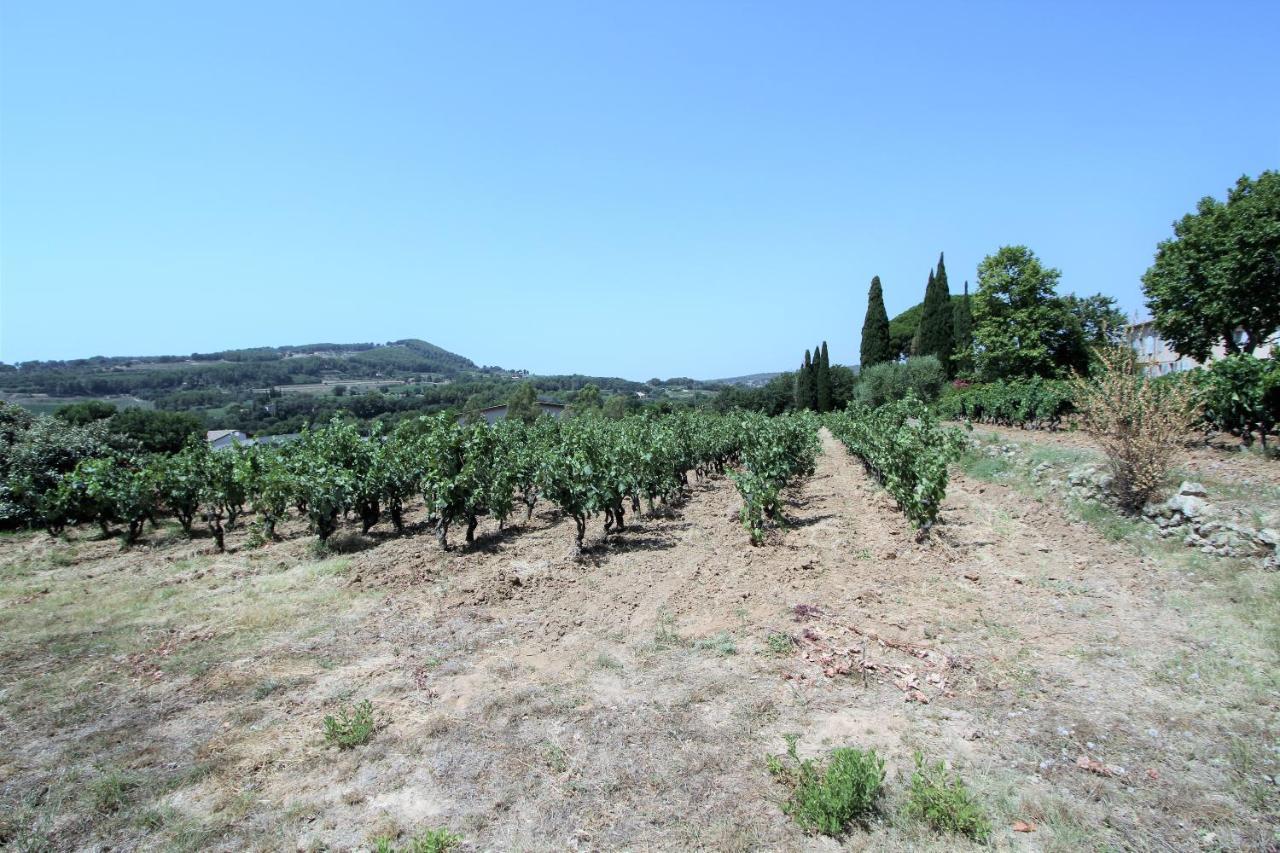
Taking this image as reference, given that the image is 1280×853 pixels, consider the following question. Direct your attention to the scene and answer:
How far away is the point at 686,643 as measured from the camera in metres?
7.93

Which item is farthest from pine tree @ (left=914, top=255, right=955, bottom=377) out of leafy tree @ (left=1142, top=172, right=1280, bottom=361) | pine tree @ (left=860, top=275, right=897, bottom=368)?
leafy tree @ (left=1142, top=172, right=1280, bottom=361)

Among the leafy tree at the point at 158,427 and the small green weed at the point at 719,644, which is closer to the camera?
the small green weed at the point at 719,644

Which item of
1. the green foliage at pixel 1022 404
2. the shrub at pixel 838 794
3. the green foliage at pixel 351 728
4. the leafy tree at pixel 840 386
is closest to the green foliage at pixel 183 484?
the green foliage at pixel 351 728

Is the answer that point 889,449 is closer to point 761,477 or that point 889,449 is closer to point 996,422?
point 761,477

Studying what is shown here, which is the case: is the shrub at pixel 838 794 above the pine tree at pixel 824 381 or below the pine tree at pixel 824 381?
below

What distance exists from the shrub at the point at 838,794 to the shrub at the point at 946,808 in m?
0.26

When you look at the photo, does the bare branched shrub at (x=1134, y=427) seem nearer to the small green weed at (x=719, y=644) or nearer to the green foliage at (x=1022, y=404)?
the small green weed at (x=719, y=644)

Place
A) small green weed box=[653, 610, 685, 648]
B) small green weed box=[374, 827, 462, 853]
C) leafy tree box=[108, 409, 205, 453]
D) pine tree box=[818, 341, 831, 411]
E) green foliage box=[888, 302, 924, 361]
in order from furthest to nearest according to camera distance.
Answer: green foliage box=[888, 302, 924, 361], pine tree box=[818, 341, 831, 411], leafy tree box=[108, 409, 205, 453], small green weed box=[653, 610, 685, 648], small green weed box=[374, 827, 462, 853]

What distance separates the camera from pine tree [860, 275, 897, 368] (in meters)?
60.8

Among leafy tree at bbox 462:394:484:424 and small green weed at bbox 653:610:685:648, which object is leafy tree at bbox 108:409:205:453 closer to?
leafy tree at bbox 462:394:484:424

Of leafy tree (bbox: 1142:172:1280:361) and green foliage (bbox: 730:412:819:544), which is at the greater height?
leafy tree (bbox: 1142:172:1280:361)

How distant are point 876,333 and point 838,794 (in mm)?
62342

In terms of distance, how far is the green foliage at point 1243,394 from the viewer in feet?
38.5

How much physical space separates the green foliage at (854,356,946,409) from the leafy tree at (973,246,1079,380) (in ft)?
25.6
